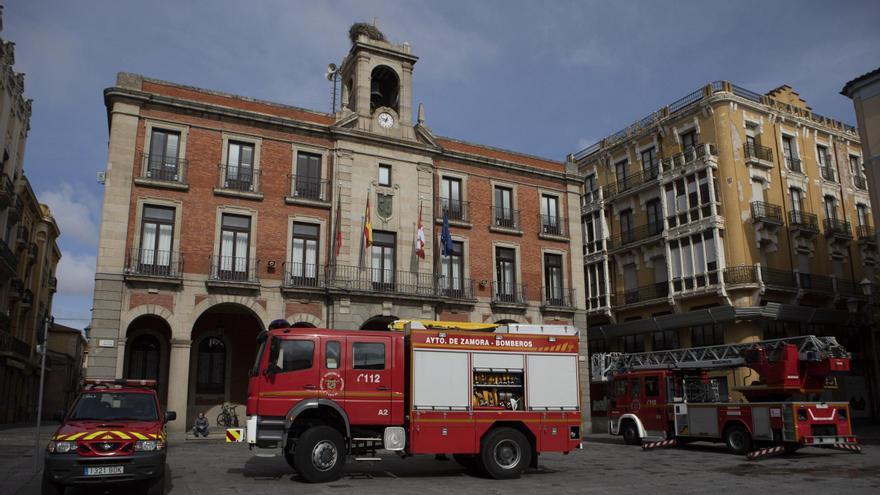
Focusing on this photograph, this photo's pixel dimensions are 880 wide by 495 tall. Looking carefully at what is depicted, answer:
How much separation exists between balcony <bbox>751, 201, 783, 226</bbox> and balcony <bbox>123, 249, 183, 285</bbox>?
2887cm

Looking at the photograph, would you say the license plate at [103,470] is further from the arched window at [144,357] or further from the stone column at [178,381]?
the arched window at [144,357]

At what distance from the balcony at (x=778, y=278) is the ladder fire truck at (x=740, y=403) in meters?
11.2

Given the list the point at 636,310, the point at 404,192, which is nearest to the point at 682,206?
the point at 636,310

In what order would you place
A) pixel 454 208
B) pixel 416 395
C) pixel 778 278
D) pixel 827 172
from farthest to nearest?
pixel 827 172 → pixel 778 278 → pixel 454 208 → pixel 416 395

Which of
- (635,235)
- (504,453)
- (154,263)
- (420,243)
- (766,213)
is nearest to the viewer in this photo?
(504,453)

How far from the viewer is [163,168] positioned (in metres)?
26.0

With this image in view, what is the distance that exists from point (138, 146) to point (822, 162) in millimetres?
37926

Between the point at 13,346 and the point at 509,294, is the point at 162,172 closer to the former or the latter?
the point at 509,294

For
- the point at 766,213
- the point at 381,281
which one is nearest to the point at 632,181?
the point at 766,213

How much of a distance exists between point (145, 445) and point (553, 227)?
84.6ft

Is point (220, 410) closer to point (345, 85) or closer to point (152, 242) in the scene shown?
point (152, 242)

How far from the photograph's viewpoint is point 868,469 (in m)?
16.0

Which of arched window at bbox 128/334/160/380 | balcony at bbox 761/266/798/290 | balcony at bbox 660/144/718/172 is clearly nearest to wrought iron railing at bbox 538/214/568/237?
balcony at bbox 660/144/718/172

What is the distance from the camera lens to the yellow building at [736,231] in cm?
3481
